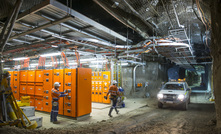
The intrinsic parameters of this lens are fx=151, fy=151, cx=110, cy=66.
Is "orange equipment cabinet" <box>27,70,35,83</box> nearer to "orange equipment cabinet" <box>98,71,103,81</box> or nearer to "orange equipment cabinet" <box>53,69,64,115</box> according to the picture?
"orange equipment cabinet" <box>53,69,64,115</box>

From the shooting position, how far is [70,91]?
28.7 ft

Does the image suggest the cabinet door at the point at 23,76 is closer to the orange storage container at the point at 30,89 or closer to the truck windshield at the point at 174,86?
the orange storage container at the point at 30,89

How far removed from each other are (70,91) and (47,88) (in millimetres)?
2189

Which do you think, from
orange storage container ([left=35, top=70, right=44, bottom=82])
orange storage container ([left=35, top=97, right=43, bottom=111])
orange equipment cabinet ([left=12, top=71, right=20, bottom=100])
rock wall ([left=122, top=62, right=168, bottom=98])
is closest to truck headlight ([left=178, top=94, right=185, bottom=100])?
rock wall ([left=122, top=62, right=168, bottom=98])

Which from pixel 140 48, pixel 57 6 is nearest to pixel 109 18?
pixel 140 48

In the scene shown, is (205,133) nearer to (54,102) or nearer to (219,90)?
(219,90)

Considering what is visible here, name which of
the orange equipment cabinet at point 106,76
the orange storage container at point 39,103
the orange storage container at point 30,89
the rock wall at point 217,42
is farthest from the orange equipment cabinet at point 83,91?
the rock wall at point 217,42

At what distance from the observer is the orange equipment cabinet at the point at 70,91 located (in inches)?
337

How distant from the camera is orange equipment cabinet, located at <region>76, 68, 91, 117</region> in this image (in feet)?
28.0

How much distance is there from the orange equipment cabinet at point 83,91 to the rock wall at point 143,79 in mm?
9760

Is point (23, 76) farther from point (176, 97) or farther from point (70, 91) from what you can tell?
point (176, 97)

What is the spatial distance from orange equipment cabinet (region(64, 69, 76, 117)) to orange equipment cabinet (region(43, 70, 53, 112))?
1.49 m

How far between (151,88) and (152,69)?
2440 millimetres

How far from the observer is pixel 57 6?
17.0 ft
